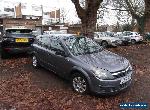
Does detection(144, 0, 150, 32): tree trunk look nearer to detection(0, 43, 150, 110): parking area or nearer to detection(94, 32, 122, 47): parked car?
detection(94, 32, 122, 47): parked car

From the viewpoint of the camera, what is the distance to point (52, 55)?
330 inches

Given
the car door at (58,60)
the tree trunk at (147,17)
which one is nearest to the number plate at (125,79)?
the car door at (58,60)

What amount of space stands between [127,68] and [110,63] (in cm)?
57

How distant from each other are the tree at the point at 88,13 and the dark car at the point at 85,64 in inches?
197

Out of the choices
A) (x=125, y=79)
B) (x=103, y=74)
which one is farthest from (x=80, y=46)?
(x=125, y=79)

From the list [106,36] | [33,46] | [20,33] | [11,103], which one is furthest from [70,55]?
[106,36]

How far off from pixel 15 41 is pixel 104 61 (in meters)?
5.87

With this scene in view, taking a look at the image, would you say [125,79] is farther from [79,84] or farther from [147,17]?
[147,17]

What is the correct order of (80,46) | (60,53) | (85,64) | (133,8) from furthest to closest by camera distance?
(133,8) < (80,46) < (60,53) < (85,64)

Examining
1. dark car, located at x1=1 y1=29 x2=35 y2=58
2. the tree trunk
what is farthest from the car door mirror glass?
the tree trunk

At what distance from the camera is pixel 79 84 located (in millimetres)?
7195

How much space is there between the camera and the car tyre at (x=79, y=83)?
274 inches

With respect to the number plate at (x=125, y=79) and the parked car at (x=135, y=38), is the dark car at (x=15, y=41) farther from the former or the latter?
the parked car at (x=135, y=38)

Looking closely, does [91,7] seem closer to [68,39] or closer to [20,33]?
[20,33]
